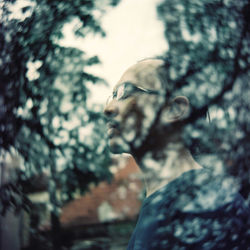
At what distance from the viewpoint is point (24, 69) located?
0.87 metres

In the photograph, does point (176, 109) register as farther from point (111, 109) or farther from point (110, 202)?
point (110, 202)

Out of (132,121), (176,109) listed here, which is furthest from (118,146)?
(176,109)

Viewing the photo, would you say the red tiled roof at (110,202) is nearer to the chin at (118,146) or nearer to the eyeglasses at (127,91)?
the chin at (118,146)

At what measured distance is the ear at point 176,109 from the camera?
2.72ft

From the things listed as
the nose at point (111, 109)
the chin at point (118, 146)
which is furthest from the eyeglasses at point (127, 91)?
the chin at point (118, 146)

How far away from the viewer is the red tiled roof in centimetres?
73

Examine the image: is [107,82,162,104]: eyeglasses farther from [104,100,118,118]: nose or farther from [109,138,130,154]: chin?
[109,138,130,154]: chin

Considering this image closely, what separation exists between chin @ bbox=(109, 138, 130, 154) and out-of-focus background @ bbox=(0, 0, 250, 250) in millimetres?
18

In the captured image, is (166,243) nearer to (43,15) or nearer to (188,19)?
(188,19)

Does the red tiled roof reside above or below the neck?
above

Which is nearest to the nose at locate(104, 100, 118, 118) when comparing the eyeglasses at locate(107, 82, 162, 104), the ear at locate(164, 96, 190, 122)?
the eyeglasses at locate(107, 82, 162, 104)

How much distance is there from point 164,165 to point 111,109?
0.21 m

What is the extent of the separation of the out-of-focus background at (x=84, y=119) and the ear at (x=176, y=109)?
0.03 metres

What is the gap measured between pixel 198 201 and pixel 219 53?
0.41 m
